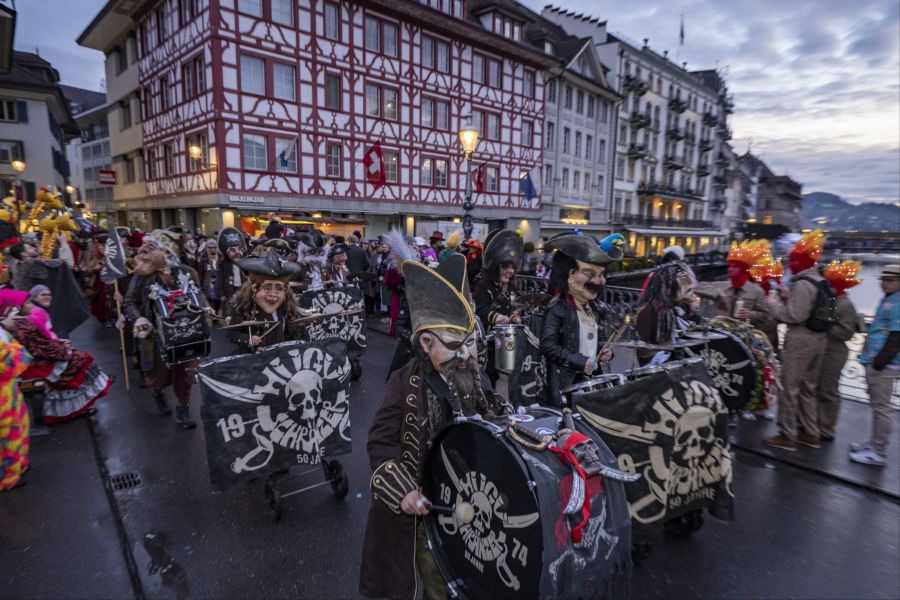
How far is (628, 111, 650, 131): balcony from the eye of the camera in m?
39.8

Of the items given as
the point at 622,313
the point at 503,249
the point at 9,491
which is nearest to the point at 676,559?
the point at 503,249

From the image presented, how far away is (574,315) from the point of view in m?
3.92

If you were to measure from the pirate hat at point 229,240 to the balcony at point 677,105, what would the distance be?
47.1 m

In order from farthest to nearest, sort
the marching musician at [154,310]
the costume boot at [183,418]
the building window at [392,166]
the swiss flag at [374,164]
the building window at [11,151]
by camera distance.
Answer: the building window at [11,151] < the building window at [392,166] < the swiss flag at [374,164] < the costume boot at [183,418] < the marching musician at [154,310]

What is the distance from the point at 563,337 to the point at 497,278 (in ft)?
7.12

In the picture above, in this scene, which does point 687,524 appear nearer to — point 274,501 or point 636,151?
point 274,501

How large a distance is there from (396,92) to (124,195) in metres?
19.2

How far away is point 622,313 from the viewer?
9.42m

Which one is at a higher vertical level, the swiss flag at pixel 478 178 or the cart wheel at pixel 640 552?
the swiss flag at pixel 478 178

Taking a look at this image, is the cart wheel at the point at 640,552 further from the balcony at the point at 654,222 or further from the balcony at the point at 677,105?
the balcony at the point at 677,105

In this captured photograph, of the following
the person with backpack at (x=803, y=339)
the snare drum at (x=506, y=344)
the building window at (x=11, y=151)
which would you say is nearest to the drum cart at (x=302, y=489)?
the snare drum at (x=506, y=344)

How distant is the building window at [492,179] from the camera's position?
95.6ft

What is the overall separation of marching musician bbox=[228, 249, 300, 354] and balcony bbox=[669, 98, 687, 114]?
164 ft

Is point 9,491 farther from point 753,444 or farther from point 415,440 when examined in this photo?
point 753,444
